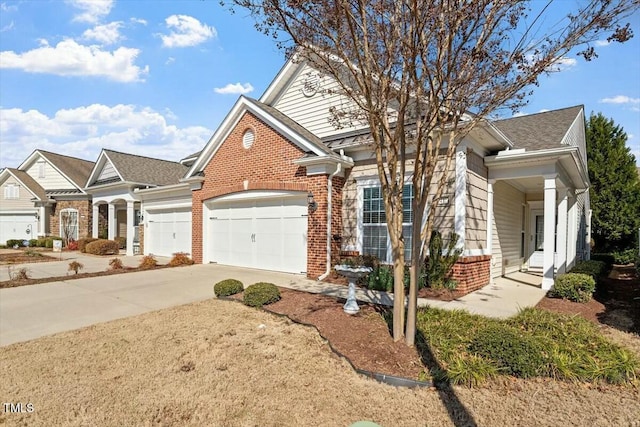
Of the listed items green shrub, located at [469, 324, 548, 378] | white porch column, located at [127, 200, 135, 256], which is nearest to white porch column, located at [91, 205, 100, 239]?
white porch column, located at [127, 200, 135, 256]

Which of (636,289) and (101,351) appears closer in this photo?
(101,351)

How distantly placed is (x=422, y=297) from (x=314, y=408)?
4.86 m

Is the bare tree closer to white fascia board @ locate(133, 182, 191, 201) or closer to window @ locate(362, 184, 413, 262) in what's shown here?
window @ locate(362, 184, 413, 262)

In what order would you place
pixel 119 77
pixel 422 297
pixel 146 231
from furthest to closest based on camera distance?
1. pixel 146 231
2. pixel 119 77
3. pixel 422 297

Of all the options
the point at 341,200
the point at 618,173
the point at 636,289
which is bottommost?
the point at 636,289

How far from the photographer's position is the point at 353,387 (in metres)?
4.02

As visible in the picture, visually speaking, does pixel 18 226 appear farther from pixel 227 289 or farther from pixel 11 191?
pixel 227 289

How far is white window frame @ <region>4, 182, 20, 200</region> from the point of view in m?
25.8

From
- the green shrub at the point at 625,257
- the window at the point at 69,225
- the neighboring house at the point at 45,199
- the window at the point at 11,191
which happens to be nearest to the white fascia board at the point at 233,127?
the neighboring house at the point at 45,199

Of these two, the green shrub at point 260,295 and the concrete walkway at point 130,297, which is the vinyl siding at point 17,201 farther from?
the green shrub at point 260,295

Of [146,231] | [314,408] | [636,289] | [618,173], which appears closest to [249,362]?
[314,408]

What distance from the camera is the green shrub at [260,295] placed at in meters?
7.04

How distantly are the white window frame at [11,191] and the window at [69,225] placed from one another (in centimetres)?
533

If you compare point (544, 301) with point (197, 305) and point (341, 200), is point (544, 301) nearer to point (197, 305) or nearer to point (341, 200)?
point (341, 200)
